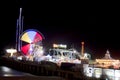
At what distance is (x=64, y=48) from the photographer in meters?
84.9

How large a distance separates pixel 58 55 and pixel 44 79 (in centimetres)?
5706

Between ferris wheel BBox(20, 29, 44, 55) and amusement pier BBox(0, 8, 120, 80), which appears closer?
amusement pier BBox(0, 8, 120, 80)

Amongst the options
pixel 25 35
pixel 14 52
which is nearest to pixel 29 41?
pixel 25 35

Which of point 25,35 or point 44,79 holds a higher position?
point 25,35

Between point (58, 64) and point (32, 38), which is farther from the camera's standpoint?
point (32, 38)

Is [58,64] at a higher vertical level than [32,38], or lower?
lower

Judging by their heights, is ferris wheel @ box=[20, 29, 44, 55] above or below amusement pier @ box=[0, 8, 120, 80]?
above

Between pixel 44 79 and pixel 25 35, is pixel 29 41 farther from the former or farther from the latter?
pixel 44 79

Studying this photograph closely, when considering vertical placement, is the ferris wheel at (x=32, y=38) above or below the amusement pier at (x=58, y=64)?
above

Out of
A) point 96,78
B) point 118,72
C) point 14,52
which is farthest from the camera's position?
point 14,52

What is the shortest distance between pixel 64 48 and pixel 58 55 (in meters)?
4.02

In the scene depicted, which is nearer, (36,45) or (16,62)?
(16,62)

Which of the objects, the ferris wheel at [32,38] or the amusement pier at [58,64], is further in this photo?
the ferris wheel at [32,38]

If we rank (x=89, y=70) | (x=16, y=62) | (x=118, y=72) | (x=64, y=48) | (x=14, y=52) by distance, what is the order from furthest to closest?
1. (x=14, y=52)
2. (x=64, y=48)
3. (x=16, y=62)
4. (x=89, y=70)
5. (x=118, y=72)
